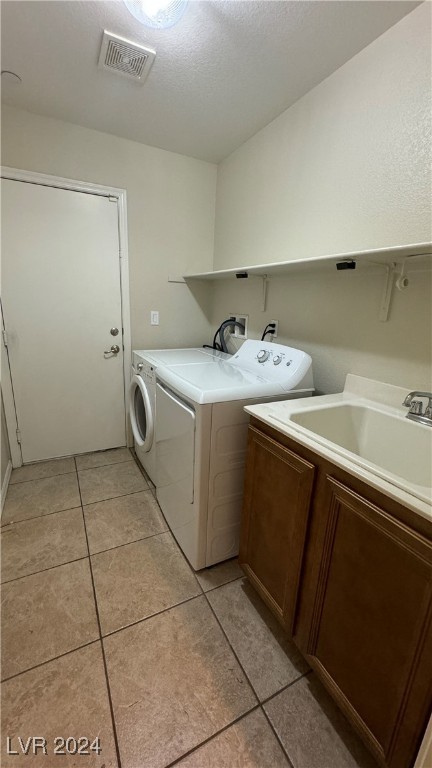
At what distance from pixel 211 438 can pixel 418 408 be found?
0.84 m

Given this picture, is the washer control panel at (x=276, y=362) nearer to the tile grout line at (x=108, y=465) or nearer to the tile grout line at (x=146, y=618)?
the tile grout line at (x=146, y=618)

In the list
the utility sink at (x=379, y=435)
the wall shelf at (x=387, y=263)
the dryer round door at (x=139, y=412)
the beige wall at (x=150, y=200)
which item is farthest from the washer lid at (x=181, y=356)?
the utility sink at (x=379, y=435)

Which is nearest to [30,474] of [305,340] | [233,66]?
[305,340]

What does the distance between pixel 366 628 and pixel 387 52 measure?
213 cm

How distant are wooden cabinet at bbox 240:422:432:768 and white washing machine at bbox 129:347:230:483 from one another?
929 millimetres

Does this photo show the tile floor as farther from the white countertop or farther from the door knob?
the door knob

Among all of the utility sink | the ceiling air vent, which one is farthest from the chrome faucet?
the ceiling air vent

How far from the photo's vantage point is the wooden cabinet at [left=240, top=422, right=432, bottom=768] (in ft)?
2.36

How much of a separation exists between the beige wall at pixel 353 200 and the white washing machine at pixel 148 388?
0.58 m

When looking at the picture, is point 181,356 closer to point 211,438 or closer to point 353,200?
point 211,438

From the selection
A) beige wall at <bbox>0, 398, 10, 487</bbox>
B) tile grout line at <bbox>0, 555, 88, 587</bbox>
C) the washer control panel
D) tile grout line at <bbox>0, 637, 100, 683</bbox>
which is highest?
the washer control panel

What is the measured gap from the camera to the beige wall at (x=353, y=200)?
4.01 ft

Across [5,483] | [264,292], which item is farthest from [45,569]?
[264,292]

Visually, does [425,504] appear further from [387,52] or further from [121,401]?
[121,401]
